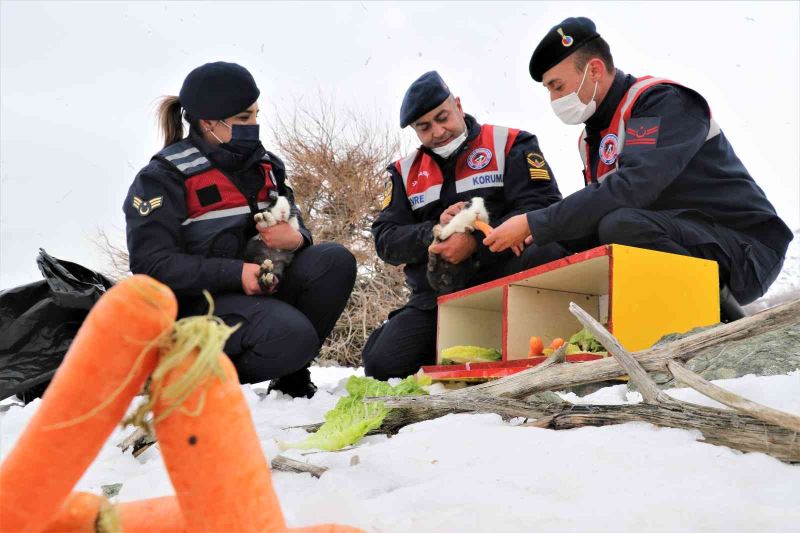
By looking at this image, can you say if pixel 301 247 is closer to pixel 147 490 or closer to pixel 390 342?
pixel 390 342

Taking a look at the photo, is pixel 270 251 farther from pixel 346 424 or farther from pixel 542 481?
pixel 542 481

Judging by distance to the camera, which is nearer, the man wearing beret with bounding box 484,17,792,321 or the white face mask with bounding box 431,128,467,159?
the man wearing beret with bounding box 484,17,792,321

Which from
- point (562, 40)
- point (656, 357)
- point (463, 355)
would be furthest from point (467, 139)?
point (656, 357)

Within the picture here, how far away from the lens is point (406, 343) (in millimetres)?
4273

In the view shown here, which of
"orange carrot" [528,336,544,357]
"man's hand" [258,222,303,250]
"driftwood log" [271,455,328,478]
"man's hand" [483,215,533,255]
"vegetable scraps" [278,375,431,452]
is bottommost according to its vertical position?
"orange carrot" [528,336,544,357]

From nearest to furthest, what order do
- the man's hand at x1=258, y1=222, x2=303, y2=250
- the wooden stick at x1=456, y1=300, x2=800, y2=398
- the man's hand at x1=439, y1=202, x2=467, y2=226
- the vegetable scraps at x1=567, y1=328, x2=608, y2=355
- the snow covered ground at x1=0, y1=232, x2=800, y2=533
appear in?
1. the snow covered ground at x1=0, y1=232, x2=800, y2=533
2. the wooden stick at x1=456, y1=300, x2=800, y2=398
3. the vegetable scraps at x1=567, y1=328, x2=608, y2=355
4. the man's hand at x1=258, y1=222, x2=303, y2=250
5. the man's hand at x1=439, y1=202, x2=467, y2=226

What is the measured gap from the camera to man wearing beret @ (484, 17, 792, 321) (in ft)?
10.0

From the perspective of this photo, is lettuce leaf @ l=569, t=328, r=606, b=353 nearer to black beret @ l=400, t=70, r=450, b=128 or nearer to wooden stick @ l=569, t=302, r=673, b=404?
wooden stick @ l=569, t=302, r=673, b=404

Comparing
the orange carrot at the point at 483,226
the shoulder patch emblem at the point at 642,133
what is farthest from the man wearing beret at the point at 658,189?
the orange carrot at the point at 483,226

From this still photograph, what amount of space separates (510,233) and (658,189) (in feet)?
2.31

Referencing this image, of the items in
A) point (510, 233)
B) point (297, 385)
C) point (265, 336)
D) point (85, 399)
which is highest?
point (85, 399)

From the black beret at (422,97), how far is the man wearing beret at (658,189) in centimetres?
70

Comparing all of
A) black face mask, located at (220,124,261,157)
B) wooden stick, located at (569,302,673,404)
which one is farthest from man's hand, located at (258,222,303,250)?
wooden stick, located at (569,302,673,404)

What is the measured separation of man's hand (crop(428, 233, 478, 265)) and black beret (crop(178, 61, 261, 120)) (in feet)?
4.16
